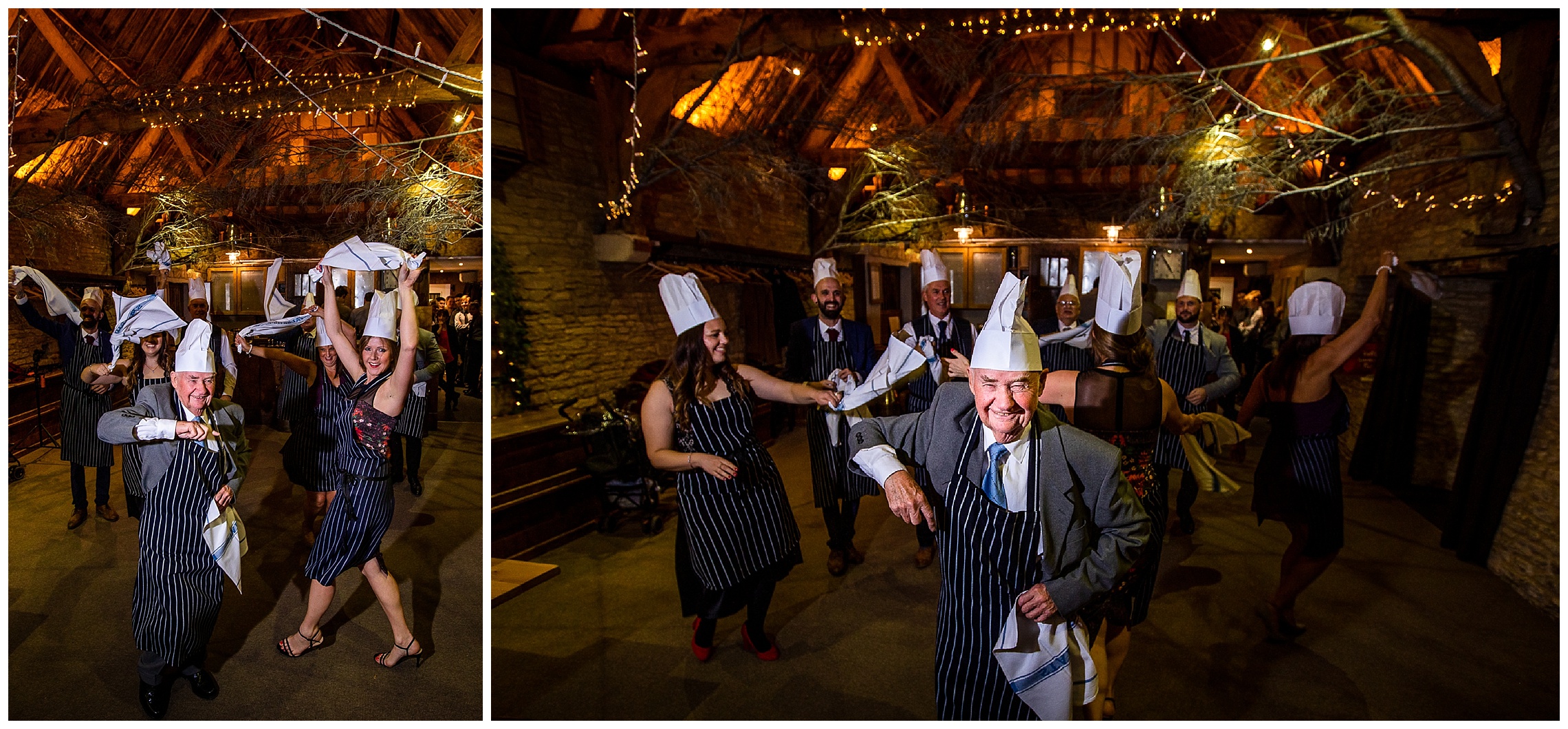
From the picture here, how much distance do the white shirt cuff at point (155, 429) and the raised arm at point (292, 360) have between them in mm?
959

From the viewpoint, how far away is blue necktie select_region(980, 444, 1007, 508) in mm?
1863

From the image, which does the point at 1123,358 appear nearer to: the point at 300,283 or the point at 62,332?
the point at 300,283

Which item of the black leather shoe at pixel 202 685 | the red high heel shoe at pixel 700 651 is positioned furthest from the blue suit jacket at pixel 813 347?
the black leather shoe at pixel 202 685

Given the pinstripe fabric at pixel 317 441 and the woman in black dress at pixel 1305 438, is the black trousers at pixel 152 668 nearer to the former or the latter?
the pinstripe fabric at pixel 317 441

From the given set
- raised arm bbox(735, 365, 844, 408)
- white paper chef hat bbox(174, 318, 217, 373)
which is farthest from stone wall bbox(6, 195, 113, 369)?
raised arm bbox(735, 365, 844, 408)

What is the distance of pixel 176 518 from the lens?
2.61m

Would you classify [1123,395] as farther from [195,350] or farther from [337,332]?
[195,350]

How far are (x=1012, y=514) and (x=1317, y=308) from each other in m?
2.22

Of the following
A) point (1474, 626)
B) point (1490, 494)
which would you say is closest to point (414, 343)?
point (1474, 626)

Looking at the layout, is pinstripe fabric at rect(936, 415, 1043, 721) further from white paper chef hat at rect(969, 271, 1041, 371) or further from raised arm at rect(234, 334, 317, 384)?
raised arm at rect(234, 334, 317, 384)

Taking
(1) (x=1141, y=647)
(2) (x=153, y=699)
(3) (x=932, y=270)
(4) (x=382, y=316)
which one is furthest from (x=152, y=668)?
(3) (x=932, y=270)

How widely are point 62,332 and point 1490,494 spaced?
6.41 metres

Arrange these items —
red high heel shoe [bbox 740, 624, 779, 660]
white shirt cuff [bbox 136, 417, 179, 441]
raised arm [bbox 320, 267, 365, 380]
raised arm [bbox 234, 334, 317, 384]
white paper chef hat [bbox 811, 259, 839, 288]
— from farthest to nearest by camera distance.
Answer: white paper chef hat [bbox 811, 259, 839, 288]
raised arm [bbox 234, 334, 317, 384]
red high heel shoe [bbox 740, 624, 779, 660]
raised arm [bbox 320, 267, 365, 380]
white shirt cuff [bbox 136, 417, 179, 441]

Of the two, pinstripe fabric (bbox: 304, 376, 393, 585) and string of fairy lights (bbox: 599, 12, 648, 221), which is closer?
pinstripe fabric (bbox: 304, 376, 393, 585)
